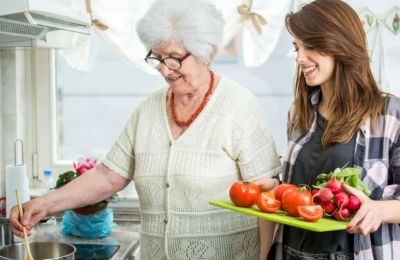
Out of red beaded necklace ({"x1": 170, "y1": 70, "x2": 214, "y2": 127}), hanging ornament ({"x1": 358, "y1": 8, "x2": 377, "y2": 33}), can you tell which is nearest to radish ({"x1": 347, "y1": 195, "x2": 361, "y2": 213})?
red beaded necklace ({"x1": 170, "y1": 70, "x2": 214, "y2": 127})

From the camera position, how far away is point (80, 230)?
7.29 ft

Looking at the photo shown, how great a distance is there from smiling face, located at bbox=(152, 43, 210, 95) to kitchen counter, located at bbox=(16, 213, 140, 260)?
0.66 meters


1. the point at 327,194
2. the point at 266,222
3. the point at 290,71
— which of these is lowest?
the point at 266,222

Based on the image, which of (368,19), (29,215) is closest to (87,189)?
(29,215)

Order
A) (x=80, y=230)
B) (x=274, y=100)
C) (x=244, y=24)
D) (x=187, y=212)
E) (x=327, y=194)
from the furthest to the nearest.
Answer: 1. (x=274, y=100)
2. (x=244, y=24)
3. (x=80, y=230)
4. (x=187, y=212)
5. (x=327, y=194)

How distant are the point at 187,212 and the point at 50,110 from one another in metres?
1.20

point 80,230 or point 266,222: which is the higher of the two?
point 266,222

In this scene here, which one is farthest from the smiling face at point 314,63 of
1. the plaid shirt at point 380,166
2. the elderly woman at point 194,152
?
the elderly woman at point 194,152

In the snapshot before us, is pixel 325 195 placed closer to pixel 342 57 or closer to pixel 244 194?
pixel 244 194

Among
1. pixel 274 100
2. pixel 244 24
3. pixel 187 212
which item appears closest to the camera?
pixel 187 212

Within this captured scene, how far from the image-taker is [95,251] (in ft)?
6.66

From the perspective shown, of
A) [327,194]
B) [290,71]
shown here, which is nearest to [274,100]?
[290,71]

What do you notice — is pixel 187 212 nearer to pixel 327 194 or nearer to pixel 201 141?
pixel 201 141

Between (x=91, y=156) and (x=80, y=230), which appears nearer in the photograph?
(x=80, y=230)
